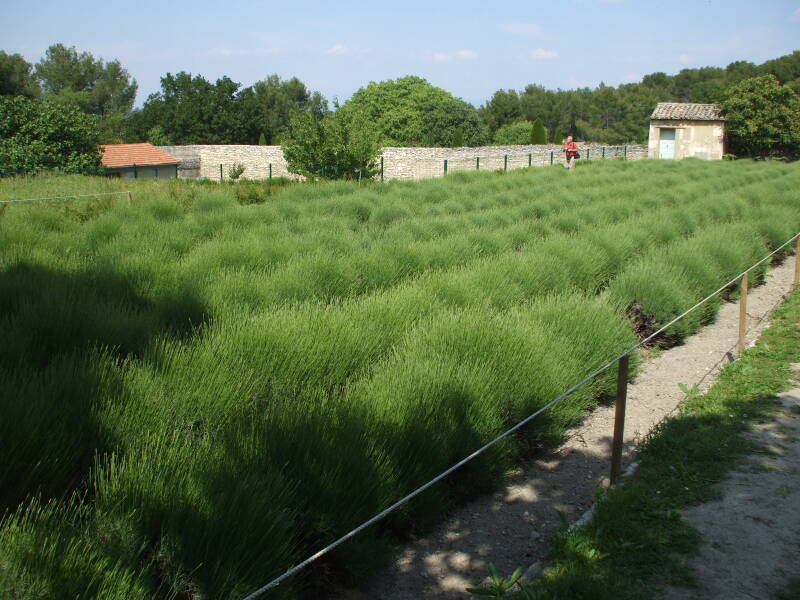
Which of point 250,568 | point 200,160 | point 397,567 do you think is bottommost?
point 397,567

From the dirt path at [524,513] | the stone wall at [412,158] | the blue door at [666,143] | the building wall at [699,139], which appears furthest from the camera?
the blue door at [666,143]

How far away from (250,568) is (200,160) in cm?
3859

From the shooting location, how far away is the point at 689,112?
38.8 metres

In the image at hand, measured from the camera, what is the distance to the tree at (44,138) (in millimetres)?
23703

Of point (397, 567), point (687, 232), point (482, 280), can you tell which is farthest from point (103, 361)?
point (687, 232)

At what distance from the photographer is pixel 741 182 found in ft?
69.4

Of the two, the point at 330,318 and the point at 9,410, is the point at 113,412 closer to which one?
the point at 9,410

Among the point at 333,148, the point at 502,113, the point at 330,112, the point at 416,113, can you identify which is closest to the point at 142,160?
the point at 330,112

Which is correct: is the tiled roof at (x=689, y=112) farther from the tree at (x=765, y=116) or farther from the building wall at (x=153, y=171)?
the building wall at (x=153, y=171)

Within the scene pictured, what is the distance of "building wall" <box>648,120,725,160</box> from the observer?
125 ft

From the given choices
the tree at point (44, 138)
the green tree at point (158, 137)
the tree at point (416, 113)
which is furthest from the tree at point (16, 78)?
the tree at point (416, 113)

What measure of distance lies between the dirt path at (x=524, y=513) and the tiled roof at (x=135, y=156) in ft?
109

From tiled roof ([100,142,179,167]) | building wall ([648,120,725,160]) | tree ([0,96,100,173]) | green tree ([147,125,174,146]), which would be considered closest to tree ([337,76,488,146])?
green tree ([147,125,174,146])

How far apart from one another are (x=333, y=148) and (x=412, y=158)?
23.4 ft
